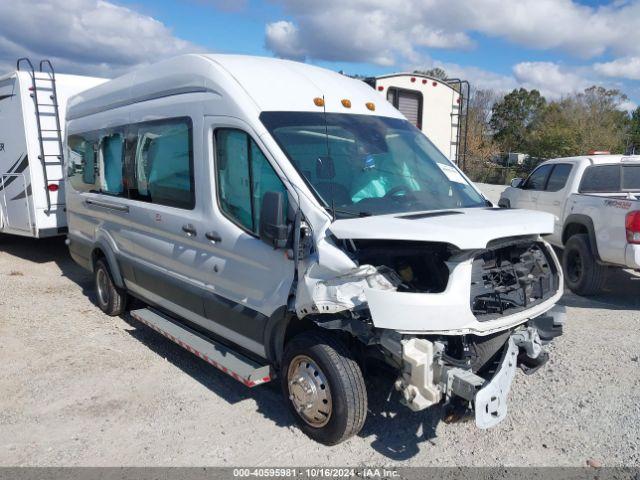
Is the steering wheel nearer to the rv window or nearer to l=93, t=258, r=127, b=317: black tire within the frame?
l=93, t=258, r=127, b=317: black tire

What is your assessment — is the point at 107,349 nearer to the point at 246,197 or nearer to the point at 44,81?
the point at 246,197

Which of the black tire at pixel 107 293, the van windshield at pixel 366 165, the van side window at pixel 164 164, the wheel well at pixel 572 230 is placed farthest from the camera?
the wheel well at pixel 572 230

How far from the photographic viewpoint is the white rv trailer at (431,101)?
9617mm

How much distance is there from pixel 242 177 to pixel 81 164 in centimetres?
375

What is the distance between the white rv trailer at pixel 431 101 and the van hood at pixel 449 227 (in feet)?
19.6

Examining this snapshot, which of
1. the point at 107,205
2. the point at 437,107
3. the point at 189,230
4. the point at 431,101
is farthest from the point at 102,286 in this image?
the point at 437,107

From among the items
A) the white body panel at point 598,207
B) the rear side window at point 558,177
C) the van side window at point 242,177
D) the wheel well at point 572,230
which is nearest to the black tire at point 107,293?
the van side window at point 242,177

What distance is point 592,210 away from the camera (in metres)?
7.25

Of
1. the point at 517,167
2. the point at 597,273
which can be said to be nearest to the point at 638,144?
the point at 517,167

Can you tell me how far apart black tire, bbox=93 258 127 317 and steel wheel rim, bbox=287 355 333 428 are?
11.1ft

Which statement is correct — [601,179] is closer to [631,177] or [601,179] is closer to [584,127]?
[631,177]

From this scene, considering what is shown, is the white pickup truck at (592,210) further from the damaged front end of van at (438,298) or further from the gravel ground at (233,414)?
the damaged front end of van at (438,298)

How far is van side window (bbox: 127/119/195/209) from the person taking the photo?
4.73m

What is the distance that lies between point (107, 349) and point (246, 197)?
8.57 feet
